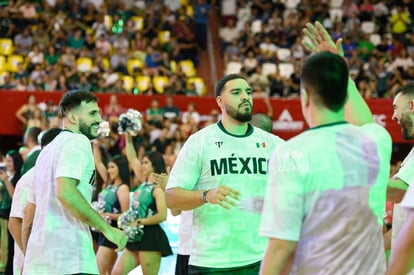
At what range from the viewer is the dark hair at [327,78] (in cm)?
394

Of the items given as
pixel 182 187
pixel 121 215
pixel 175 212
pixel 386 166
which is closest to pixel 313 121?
pixel 386 166

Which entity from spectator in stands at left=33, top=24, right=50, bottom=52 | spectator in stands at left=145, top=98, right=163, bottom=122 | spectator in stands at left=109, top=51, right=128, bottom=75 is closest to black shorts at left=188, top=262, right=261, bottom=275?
spectator in stands at left=145, top=98, right=163, bottom=122

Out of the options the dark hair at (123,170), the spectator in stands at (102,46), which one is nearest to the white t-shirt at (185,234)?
the dark hair at (123,170)

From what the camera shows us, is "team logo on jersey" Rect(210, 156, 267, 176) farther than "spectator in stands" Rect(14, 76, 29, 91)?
No

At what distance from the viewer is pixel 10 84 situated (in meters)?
20.2

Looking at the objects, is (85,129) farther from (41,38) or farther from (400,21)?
(400,21)

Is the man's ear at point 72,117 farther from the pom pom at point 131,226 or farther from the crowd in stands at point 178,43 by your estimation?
the crowd in stands at point 178,43

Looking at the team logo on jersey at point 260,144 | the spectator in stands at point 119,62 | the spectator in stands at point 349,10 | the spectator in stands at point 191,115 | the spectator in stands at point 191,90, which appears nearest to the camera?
the team logo on jersey at point 260,144

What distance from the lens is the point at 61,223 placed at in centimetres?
623

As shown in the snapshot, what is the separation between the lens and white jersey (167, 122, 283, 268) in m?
6.43

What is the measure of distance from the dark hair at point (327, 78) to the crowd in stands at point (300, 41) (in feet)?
58.1

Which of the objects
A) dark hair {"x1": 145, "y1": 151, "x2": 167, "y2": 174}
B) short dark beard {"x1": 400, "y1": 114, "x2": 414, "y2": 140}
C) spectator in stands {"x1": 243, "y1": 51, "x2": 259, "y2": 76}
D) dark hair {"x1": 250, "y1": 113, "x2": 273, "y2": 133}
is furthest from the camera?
spectator in stands {"x1": 243, "y1": 51, "x2": 259, "y2": 76}

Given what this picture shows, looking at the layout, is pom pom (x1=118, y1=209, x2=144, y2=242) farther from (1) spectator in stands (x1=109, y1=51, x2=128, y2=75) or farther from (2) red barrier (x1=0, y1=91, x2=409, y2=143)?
(1) spectator in stands (x1=109, y1=51, x2=128, y2=75)

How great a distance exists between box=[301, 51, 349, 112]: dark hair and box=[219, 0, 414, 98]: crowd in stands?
58.1ft
